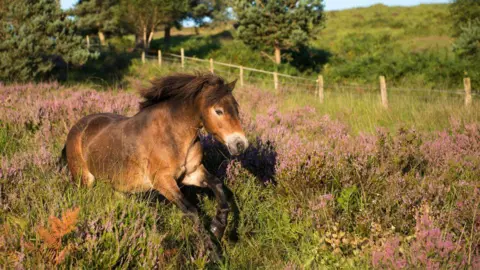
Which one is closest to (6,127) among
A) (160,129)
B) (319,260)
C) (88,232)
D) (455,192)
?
(160,129)

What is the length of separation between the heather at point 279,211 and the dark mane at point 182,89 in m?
1.04

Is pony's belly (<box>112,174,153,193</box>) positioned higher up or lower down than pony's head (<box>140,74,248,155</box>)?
lower down

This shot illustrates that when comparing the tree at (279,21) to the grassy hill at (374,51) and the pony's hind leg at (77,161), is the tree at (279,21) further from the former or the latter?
the pony's hind leg at (77,161)

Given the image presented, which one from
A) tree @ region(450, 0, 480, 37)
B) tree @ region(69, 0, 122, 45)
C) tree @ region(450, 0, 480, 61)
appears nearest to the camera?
tree @ region(450, 0, 480, 61)

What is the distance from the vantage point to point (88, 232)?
9.10 feet

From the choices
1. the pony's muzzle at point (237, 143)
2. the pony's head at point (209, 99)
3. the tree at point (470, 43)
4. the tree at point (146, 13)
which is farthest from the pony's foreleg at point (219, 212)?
the tree at point (146, 13)

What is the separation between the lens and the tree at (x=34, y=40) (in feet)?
56.3

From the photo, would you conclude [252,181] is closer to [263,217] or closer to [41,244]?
[263,217]

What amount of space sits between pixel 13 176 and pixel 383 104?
9222mm

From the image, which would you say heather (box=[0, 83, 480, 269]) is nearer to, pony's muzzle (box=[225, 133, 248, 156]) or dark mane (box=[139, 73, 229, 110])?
pony's muzzle (box=[225, 133, 248, 156])

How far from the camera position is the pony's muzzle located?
3508mm

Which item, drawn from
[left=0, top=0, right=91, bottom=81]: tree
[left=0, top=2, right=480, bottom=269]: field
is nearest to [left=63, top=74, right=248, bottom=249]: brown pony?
[left=0, top=2, right=480, bottom=269]: field

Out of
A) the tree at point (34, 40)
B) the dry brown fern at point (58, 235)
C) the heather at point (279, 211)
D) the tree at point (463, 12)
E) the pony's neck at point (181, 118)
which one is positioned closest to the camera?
the dry brown fern at point (58, 235)

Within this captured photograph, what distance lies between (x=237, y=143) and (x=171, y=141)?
825 millimetres
